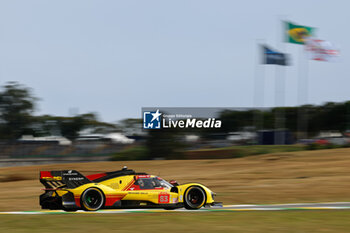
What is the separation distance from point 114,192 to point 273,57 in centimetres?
3488

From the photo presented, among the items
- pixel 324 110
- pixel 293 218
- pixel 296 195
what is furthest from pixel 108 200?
pixel 324 110

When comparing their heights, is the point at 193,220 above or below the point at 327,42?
below

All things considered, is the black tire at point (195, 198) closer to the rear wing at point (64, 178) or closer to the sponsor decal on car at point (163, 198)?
the sponsor decal on car at point (163, 198)

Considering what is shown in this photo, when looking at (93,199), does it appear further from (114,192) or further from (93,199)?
→ (114,192)

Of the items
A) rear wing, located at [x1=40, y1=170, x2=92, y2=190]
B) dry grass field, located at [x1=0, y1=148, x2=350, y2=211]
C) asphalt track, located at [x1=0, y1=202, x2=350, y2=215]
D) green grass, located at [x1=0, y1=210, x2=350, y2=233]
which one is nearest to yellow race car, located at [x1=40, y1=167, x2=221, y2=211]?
rear wing, located at [x1=40, y1=170, x2=92, y2=190]

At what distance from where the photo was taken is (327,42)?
142 ft

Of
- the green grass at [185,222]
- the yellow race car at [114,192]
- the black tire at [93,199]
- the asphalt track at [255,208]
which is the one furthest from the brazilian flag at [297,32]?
the black tire at [93,199]

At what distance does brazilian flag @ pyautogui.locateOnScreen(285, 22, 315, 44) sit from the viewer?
4456 centimetres

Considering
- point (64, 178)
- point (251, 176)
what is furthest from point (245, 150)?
point (64, 178)

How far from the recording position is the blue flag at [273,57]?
43875 mm

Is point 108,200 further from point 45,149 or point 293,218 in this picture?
point 45,149

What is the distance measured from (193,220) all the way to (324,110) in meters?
45.1

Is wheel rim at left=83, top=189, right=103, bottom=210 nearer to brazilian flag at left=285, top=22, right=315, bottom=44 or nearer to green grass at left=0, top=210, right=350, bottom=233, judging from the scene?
green grass at left=0, top=210, right=350, bottom=233

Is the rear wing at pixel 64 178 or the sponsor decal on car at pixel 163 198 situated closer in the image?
the rear wing at pixel 64 178
